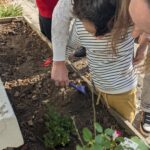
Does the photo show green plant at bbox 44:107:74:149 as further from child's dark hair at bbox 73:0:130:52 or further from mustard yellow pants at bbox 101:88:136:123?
child's dark hair at bbox 73:0:130:52

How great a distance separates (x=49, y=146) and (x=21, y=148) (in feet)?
0.53

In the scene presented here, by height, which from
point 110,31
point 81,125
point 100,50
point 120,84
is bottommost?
point 81,125

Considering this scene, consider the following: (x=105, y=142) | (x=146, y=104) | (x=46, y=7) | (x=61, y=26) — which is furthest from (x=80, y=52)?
(x=105, y=142)

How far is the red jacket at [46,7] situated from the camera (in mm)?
3195

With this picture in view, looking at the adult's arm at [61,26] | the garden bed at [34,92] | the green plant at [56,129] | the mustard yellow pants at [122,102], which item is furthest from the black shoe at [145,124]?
the adult's arm at [61,26]

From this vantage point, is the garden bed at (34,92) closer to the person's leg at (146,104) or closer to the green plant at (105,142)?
the person's leg at (146,104)

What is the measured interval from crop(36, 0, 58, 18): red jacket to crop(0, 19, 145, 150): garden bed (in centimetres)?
42

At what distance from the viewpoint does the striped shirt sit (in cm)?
264

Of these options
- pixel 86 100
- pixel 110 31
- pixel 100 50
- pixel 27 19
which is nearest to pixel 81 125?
pixel 86 100

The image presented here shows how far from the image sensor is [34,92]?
3252 millimetres

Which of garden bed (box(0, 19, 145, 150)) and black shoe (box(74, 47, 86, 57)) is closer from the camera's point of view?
garden bed (box(0, 19, 145, 150))

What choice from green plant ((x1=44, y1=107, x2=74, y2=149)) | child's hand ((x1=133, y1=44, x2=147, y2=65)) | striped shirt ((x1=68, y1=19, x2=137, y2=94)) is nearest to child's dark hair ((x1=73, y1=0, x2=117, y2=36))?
striped shirt ((x1=68, y1=19, x2=137, y2=94))

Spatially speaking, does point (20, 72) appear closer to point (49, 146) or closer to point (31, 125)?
point (31, 125)

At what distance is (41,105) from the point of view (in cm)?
308
